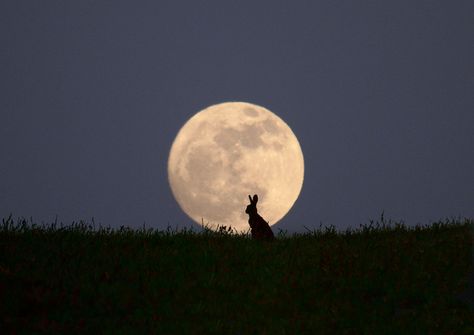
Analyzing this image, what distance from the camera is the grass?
937 cm

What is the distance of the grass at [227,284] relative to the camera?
937 cm

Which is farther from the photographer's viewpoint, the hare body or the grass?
the hare body

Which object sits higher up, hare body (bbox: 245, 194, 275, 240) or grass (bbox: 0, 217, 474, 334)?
hare body (bbox: 245, 194, 275, 240)

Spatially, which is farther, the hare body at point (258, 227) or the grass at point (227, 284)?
the hare body at point (258, 227)

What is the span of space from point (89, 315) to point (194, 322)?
156 cm

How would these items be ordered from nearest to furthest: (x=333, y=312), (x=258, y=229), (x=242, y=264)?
1. (x=333, y=312)
2. (x=242, y=264)
3. (x=258, y=229)

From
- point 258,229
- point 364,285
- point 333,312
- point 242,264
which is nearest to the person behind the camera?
point 333,312

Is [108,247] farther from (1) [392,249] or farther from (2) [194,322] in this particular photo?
(1) [392,249]

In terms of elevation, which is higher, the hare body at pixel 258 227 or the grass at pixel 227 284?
the hare body at pixel 258 227

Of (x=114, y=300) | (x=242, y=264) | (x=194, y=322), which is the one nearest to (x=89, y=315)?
(x=114, y=300)

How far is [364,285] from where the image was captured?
11.1 metres

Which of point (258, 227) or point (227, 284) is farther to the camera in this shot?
point (258, 227)

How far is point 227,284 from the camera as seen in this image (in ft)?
35.7

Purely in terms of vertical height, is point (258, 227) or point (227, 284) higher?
point (258, 227)
